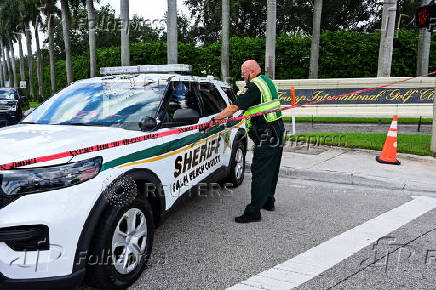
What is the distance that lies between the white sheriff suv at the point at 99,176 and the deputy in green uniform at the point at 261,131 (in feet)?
2.04

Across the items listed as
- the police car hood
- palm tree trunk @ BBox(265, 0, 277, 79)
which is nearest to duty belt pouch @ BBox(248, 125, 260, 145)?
the police car hood

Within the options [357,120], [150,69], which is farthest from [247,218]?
[357,120]

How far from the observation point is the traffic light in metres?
7.00

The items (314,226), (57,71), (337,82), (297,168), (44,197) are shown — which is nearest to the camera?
(44,197)

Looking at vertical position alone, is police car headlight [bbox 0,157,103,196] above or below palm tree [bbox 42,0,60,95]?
below

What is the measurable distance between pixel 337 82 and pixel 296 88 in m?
1.64

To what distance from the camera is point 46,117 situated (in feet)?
12.4

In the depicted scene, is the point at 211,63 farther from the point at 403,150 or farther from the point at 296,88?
the point at 403,150

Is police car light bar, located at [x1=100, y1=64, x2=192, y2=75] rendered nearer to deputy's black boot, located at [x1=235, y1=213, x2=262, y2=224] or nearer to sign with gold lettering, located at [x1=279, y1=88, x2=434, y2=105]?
deputy's black boot, located at [x1=235, y1=213, x2=262, y2=224]

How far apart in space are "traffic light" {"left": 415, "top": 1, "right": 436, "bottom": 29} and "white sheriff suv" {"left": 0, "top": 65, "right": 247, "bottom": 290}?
5.39 metres

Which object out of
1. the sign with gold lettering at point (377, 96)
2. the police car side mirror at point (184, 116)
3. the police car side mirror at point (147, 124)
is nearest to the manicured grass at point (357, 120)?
the sign with gold lettering at point (377, 96)

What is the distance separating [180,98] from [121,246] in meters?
1.85

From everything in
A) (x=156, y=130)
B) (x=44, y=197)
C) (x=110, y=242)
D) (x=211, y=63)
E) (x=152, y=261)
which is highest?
(x=211, y=63)

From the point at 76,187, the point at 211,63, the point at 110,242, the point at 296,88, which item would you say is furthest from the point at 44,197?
the point at 211,63
